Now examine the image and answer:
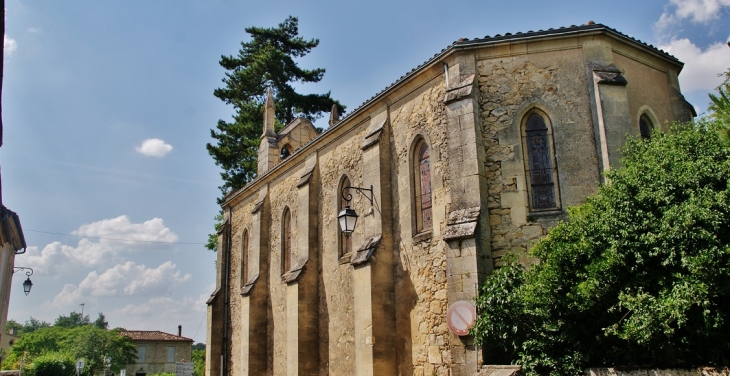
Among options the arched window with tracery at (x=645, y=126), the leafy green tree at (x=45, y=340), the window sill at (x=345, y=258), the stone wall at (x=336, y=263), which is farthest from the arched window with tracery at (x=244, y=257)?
the leafy green tree at (x=45, y=340)

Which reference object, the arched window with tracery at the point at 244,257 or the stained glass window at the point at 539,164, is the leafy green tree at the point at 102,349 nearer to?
the arched window with tracery at the point at 244,257

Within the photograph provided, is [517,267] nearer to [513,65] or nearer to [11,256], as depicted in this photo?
[513,65]

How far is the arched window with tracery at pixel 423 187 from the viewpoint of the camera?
576 inches

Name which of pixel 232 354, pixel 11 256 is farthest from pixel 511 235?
pixel 11 256

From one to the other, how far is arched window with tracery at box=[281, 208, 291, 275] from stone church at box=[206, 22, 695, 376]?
310 centimetres

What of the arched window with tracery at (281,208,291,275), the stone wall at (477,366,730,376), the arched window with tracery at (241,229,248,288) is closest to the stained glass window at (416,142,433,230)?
the stone wall at (477,366,730,376)

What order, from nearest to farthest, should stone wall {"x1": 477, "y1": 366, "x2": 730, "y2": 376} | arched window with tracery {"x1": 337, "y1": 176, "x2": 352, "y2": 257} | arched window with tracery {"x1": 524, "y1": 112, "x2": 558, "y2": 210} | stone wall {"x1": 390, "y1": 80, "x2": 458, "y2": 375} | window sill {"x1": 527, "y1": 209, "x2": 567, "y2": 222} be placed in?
1. stone wall {"x1": 477, "y1": 366, "x2": 730, "y2": 376}
2. window sill {"x1": 527, "y1": 209, "x2": 567, "y2": 222}
3. arched window with tracery {"x1": 524, "y1": 112, "x2": 558, "y2": 210}
4. stone wall {"x1": 390, "y1": 80, "x2": 458, "y2": 375}
5. arched window with tracery {"x1": 337, "y1": 176, "x2": 352, "y2": 257}

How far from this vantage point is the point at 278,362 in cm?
2077

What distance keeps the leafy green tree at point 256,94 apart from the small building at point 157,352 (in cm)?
4343

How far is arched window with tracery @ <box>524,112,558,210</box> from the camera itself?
504 inches

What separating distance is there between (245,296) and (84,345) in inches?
1944

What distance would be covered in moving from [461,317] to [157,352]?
66.9 metres

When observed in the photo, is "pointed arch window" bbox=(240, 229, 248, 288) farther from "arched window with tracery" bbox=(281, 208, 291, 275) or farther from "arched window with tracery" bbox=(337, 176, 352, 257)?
"arched window with tracery" bbox=(337, 176, 352, 257)

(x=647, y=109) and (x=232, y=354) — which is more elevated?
(x=647, y=109)
